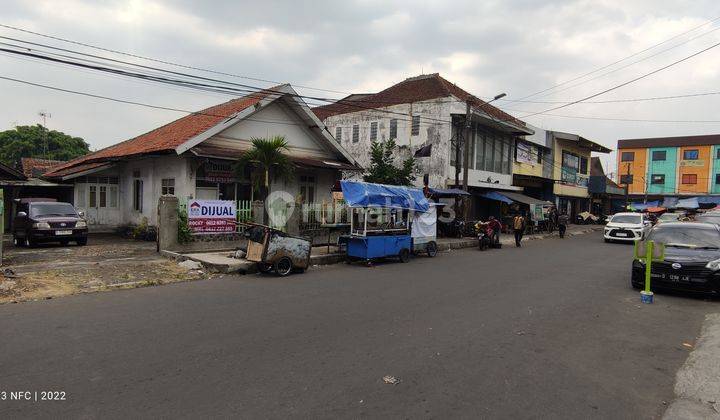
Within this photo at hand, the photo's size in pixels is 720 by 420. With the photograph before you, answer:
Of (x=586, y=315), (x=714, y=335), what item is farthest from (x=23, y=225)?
(x=714, y=335)

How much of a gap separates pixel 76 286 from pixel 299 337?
19.1 feet

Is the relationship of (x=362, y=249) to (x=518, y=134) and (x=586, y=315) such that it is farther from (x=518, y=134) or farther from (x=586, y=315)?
(x=518, y=134)

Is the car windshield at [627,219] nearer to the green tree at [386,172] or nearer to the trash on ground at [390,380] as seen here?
the green tree at [386,172]

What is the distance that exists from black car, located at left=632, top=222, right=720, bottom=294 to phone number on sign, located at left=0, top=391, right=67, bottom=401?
10.5 metres

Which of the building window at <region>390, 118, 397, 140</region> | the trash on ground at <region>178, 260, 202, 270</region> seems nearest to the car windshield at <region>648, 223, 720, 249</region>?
the trash on ground at <region>178, 260, 202, 270</region>

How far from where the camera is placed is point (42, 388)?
13.6 feet

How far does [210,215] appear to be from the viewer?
14531 millimetres

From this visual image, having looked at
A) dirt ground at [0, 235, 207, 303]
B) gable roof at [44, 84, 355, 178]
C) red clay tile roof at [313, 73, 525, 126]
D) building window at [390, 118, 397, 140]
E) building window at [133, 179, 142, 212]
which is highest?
red clay tile roof at [313, 73, 525, 126]

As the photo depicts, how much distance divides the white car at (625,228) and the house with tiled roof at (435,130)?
7449 mm

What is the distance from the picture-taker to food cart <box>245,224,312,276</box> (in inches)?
431

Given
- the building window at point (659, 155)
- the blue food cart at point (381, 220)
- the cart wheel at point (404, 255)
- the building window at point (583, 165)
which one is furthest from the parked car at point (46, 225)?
the building window at point (659, 155)

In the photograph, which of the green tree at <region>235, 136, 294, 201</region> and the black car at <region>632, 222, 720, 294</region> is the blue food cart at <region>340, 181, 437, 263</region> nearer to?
A: the green tree at <region>235, 136, 294, 201</region>

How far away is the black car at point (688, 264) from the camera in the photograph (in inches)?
353

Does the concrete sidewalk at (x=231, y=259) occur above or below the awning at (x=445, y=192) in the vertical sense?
below
